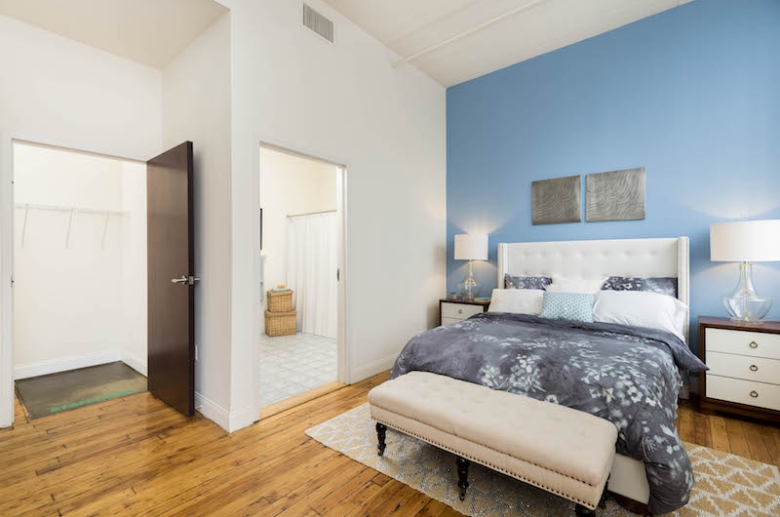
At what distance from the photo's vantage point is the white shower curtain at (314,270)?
518cm

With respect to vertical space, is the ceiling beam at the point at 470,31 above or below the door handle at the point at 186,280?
above

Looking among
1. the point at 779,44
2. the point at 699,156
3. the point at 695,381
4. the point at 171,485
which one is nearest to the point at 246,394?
the point at 171,485

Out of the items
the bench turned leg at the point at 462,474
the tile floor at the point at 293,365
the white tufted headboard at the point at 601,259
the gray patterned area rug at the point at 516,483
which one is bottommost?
the gray patterned area rug at the point at 516,483

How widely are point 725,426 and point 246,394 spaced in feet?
11.1

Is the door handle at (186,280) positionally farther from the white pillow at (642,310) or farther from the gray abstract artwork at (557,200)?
the gray abstract artwork at (557,200)

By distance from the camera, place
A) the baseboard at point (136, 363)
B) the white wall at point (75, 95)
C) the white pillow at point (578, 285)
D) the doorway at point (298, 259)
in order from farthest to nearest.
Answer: the doorway at point (298, 259) < the baseboard at point (136, 363) < the white pillow at point (578, 285) < the white wall at point (75, 95)

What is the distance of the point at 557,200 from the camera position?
3812 mm

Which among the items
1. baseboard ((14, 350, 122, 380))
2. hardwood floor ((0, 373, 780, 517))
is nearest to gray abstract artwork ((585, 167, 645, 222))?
hardwood floor ((0, 373, 780, 517))

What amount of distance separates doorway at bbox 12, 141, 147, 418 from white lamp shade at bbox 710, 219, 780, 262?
5046 mm

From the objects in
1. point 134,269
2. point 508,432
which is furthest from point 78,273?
point 508,432

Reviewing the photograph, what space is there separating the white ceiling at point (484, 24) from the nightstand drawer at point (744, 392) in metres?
3.17

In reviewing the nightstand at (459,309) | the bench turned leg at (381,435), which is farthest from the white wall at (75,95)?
the nightstand at (459,309)

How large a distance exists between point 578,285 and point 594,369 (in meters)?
1.61

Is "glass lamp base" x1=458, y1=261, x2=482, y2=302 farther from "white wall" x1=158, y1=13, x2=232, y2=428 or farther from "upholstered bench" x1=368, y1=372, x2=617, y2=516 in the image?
"white wall" x1=158, y1=13, x2=232, y2=428
